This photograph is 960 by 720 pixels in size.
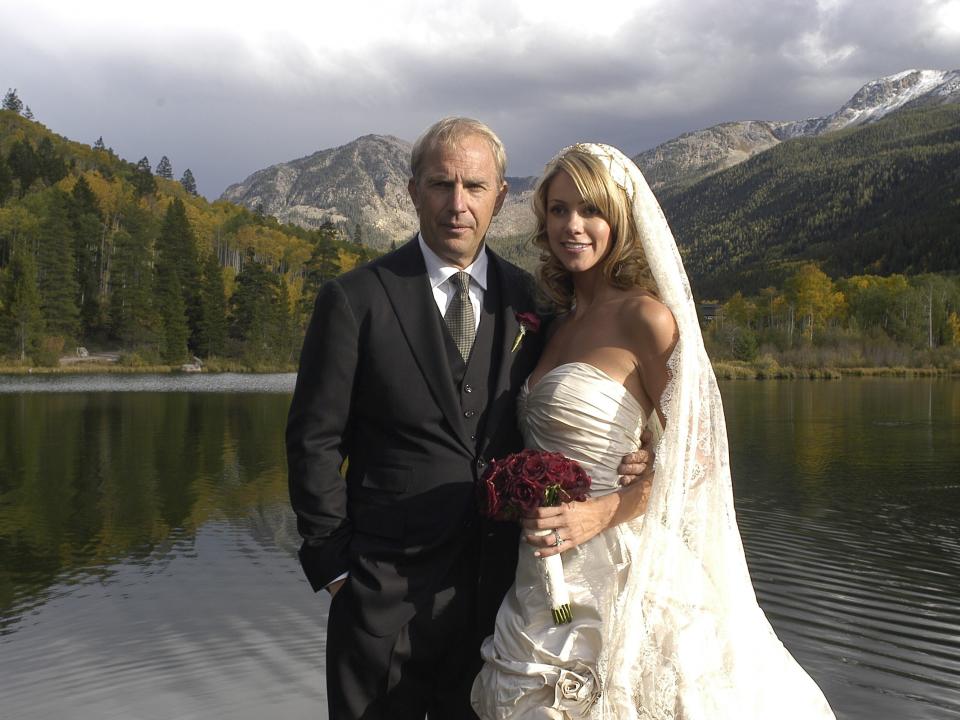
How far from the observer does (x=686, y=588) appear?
3096 millimetres

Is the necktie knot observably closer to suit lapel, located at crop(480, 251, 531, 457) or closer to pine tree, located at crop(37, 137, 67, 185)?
suit lapel, located at crop(480, 251, 531, 457)

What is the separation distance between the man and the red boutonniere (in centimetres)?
5

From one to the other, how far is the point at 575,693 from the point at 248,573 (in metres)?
7.85

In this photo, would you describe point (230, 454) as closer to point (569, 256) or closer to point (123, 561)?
point (123, 561)

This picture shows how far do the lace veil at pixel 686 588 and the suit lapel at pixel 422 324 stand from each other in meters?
0.72

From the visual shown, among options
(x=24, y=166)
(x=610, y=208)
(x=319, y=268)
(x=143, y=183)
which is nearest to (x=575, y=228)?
(x=610, y=208)

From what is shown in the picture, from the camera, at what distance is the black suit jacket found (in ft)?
9.84

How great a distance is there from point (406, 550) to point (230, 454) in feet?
57.7

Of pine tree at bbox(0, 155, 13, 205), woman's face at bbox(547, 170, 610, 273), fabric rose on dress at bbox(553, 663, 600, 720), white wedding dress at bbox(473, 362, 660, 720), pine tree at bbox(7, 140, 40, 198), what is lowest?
fabric rose on dress at bbox(553, 663, 600, 720)

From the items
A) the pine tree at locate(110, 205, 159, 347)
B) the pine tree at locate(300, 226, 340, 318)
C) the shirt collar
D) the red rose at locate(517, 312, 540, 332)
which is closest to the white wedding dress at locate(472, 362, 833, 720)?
the red rose at locate(517, 312, 540, 332)

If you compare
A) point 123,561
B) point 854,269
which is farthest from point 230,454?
point 854,269

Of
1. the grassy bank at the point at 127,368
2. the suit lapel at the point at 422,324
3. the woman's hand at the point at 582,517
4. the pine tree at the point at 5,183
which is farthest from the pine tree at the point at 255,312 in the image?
the woman's hand at the point at 582,517

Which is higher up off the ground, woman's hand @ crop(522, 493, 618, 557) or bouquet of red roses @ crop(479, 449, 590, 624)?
bouquet of red roses @ crop(479, 449, 590, 624)

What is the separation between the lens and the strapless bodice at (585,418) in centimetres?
312
